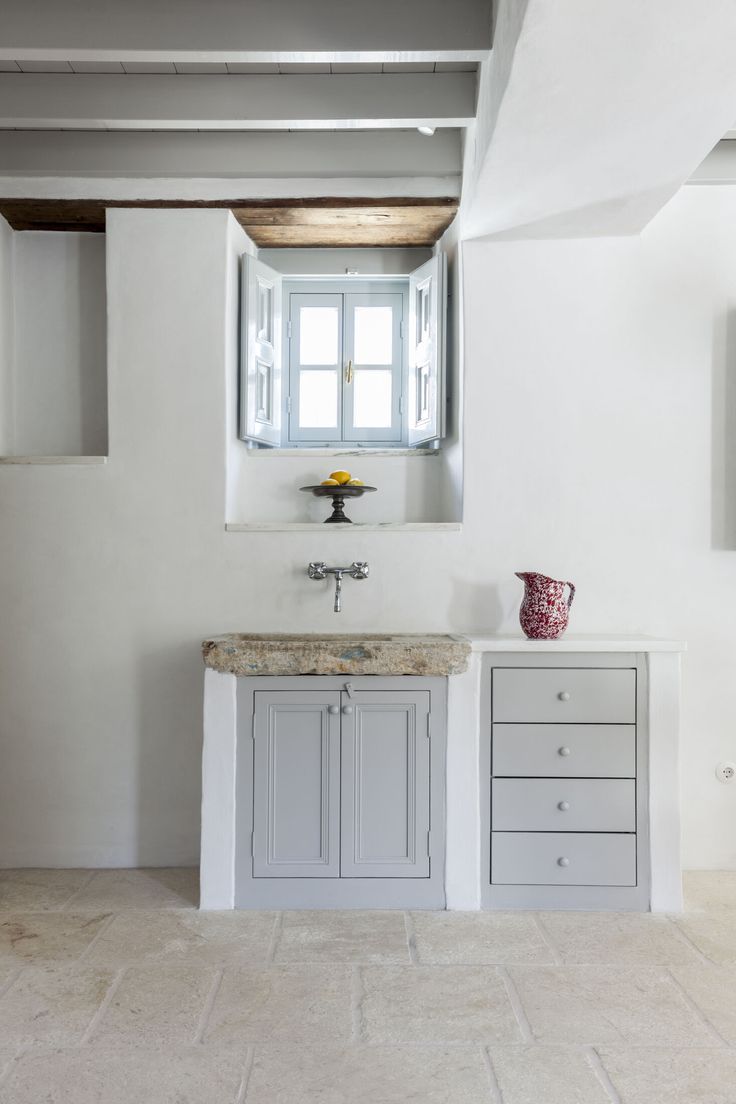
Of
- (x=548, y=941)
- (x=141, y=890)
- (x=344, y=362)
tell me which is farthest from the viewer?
(x=344, y=362)

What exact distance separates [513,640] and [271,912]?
1.27 m

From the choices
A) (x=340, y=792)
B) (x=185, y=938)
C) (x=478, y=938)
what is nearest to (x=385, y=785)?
(x=340, y=792)

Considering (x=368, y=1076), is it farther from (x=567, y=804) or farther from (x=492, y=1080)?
(x=567, y=804)

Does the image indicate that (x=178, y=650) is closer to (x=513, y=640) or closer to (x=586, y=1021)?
(x=513, y=640)

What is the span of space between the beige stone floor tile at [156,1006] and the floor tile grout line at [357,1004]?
15.7 inches

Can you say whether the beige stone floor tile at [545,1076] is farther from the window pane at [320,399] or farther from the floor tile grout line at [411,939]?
the window pane at [320,399]

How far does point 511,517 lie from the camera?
11.8 ft

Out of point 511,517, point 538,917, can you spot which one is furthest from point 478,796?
point 511,517

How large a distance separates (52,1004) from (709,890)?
231cm

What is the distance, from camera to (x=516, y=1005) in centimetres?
241

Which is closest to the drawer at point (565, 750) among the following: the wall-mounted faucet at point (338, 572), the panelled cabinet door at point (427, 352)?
the wall-mounted faucet at point (338, 572)

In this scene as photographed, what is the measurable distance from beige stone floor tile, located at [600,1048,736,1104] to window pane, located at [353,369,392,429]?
2.64 metres

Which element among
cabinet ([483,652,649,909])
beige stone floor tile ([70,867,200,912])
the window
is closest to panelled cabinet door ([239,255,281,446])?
the window

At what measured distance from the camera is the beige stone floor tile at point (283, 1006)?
7.42ft
